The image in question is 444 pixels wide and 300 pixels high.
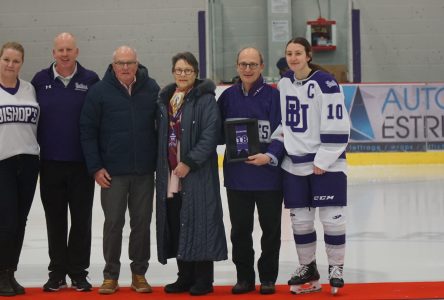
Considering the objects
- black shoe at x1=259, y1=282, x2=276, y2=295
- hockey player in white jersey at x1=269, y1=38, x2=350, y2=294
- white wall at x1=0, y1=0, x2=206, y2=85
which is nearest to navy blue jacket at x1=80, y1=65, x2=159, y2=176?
hockey player in white jersey at x1=269, y1=38, x2=350, y2=294

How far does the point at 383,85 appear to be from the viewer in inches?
421

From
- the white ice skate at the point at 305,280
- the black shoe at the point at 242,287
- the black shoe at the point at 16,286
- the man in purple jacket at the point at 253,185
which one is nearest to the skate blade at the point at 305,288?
the white ice skate at the point at 305,280

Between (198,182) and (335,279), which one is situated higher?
(198,182)

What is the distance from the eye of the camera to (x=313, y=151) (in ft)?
12.9

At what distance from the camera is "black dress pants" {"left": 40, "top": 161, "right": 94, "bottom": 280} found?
415 cm

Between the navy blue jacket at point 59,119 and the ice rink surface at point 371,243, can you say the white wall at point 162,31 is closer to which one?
the ice rink surface at point 371,243

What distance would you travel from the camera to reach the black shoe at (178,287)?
13.4 ft

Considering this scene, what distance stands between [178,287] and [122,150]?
73 centimetres

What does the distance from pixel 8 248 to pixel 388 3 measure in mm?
9843

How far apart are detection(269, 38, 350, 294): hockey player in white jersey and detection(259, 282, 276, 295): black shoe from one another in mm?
89

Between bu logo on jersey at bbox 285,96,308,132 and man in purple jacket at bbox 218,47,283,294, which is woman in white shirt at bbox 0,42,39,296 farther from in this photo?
bu logo on jersey at bbox 285,96,308,132

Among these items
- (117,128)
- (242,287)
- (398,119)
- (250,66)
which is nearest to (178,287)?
(242,287)

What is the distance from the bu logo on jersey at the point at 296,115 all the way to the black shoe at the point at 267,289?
0.76 metres

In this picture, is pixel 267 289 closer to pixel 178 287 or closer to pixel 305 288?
pixel 305 288
